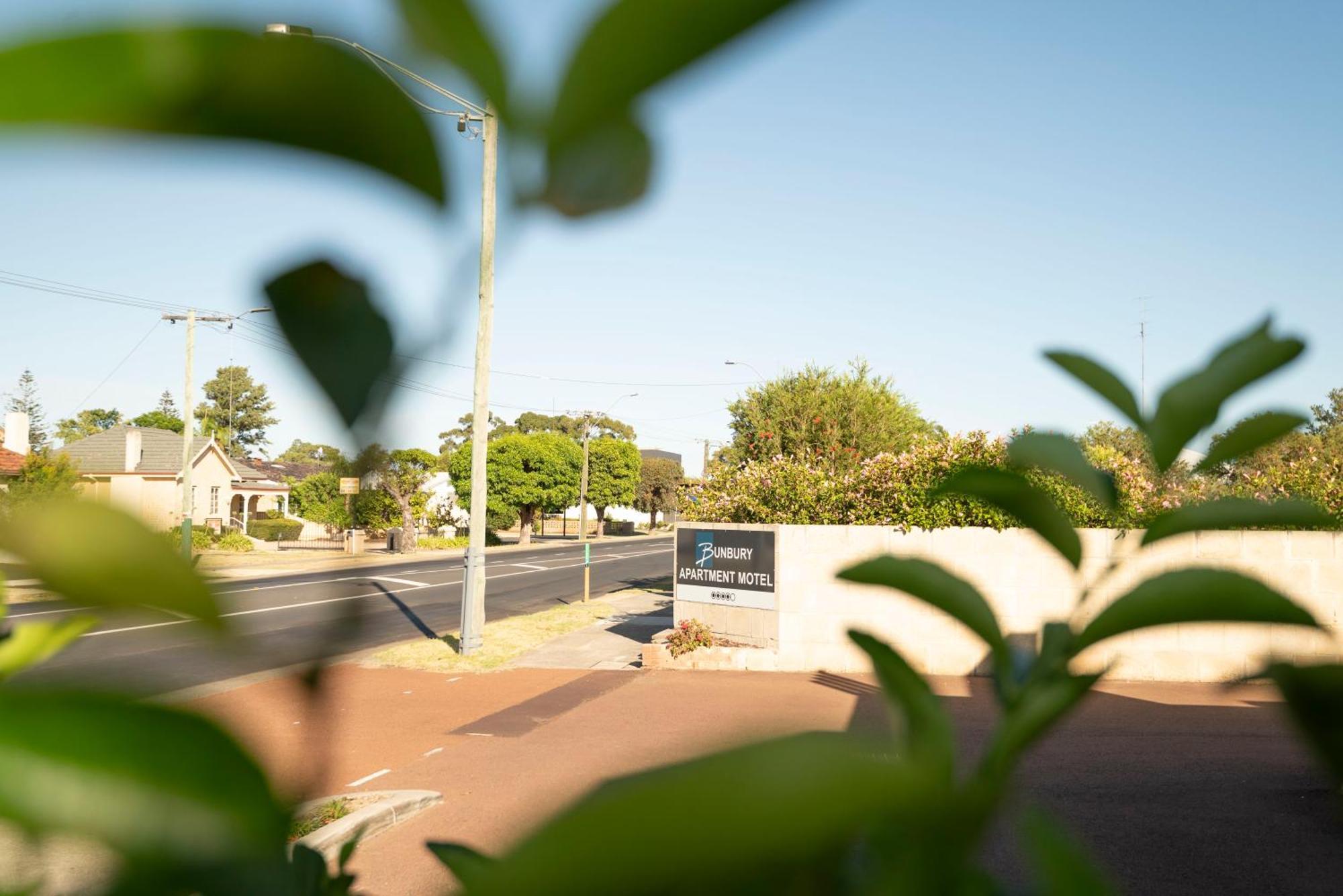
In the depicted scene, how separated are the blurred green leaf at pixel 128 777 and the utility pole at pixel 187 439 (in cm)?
5

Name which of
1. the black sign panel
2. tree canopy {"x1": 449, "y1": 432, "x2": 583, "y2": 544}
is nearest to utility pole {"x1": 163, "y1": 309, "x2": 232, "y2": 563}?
the black sign panel

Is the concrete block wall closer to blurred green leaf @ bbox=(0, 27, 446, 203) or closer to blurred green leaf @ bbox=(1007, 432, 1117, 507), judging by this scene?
blurred green leaf @ bbox=(1007, 432, 1117, 507)

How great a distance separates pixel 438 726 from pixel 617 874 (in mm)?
8865

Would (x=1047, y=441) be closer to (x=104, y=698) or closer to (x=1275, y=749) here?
(x=104, y=698)

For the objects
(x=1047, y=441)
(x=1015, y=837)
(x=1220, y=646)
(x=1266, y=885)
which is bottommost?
(x=1266, y=885)

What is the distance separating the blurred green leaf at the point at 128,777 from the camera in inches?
7.1

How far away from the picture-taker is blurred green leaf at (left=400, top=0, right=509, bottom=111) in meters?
0.24

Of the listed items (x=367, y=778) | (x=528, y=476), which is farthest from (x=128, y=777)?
(x=528, y=476)

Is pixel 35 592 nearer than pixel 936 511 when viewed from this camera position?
Yes

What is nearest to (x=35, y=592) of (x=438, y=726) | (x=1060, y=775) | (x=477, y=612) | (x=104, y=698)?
(x=104, y=698)

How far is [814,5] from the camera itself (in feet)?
0.66

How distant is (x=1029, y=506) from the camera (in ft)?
1.26

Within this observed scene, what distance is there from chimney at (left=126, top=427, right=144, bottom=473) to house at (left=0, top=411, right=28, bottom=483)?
0.17 ft

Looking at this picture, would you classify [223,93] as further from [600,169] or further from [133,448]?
[133,448]
